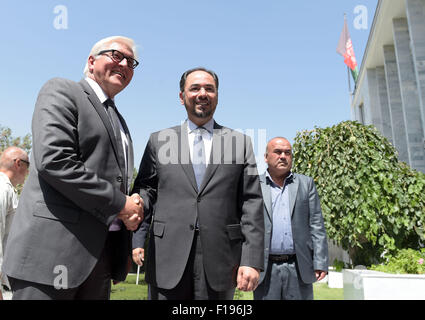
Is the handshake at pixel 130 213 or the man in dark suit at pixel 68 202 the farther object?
the handshake at pixel 130 213

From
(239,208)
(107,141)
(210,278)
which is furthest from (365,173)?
(107,141)

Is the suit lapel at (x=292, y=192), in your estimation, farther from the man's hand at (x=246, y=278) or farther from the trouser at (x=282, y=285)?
the man's hand at (x=246, y=278)

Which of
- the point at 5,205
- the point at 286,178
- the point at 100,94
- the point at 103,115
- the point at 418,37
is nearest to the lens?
the point at 103,115

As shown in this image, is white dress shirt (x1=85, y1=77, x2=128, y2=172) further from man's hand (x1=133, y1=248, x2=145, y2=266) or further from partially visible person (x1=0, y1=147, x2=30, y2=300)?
partially visible person (x1=0, y1=147, x2=30, y2=300)

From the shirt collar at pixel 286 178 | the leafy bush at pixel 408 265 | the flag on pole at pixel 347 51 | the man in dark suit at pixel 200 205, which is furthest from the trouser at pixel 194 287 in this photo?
the flag on pole at pixel 347 51

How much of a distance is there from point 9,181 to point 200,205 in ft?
8.52

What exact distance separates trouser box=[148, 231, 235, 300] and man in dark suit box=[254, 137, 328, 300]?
128cm

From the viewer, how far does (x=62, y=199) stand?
1.48m

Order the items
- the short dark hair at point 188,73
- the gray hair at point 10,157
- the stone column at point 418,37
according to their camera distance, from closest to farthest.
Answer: the short dark hair at point 188,73 → the gray hair at point 10,157 → the stone column at point 418,37

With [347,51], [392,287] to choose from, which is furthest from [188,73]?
[347,51]

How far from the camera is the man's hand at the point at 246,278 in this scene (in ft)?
5.76

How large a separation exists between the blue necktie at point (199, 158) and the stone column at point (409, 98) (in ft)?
39.7

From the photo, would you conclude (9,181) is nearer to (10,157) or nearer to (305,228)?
(10,157)

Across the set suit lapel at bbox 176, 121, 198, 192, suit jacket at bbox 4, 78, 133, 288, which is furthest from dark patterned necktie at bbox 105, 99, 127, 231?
suit lapel at bbox 176, 121, 198, 192
